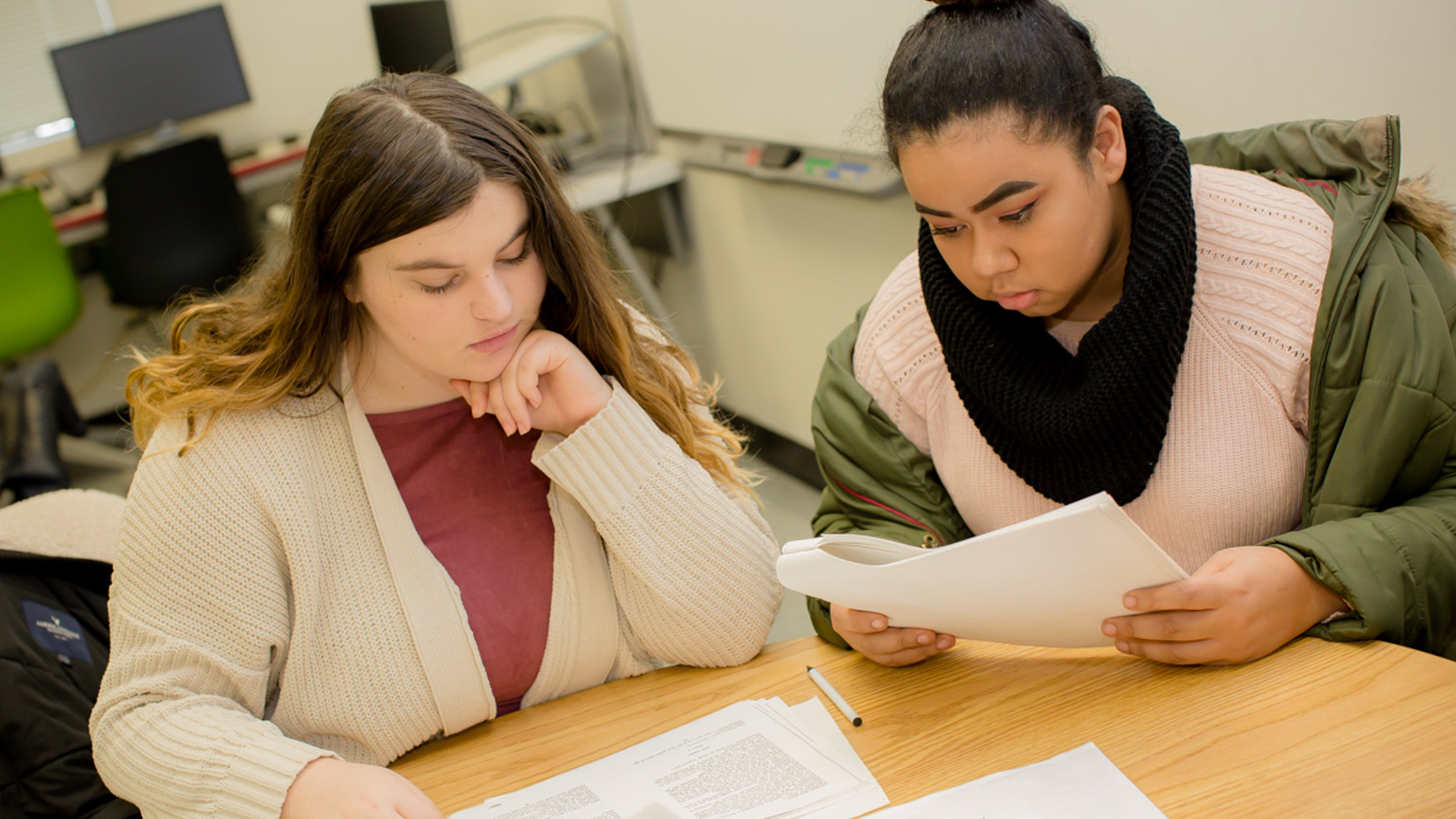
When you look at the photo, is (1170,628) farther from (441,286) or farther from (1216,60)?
(1216,60)

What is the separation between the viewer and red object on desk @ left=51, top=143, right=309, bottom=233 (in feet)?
12.9

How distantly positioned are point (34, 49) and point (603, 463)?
4.63 m

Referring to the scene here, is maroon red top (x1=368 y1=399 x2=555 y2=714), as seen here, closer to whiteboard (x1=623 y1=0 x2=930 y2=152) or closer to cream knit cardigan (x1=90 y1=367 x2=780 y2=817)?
cream knit cardigan (x1=90 y1=367 x2=780 y2=817)

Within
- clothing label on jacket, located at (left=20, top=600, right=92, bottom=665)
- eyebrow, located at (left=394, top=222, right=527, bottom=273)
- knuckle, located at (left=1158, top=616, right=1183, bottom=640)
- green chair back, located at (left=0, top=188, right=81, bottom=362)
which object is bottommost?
green chair back, located at (left=0, top=188, right=81, bottom=362)

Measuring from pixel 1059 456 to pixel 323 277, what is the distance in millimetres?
773

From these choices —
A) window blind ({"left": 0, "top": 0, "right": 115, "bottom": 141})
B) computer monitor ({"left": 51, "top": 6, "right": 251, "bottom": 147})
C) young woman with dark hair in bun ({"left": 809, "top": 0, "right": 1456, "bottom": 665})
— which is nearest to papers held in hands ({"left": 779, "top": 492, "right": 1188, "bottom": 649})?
young woman with dark hair in bun ({"left": 809, "top": 0, "right": 1456, "bottom": 665})

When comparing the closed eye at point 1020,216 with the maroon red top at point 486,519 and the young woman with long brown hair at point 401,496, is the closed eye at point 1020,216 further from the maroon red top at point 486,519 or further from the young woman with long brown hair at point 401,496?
the maroon red top at point 486,519

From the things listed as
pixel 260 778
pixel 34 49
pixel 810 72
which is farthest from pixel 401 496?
pixel 34 49

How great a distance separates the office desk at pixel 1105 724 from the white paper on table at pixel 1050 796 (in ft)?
0.04

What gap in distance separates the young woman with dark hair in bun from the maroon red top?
1.05 ft

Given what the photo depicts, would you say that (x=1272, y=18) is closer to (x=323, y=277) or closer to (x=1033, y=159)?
(x=1033, y=159)

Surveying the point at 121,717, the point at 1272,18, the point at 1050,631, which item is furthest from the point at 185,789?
the point at 1272,18

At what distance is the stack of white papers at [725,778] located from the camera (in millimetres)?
881

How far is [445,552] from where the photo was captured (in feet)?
3.83
